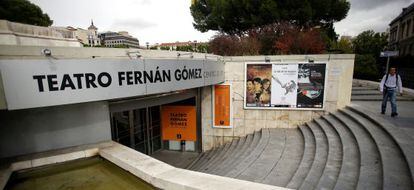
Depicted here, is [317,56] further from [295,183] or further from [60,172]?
[60,172]

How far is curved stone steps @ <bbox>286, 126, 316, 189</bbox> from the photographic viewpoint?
498cm

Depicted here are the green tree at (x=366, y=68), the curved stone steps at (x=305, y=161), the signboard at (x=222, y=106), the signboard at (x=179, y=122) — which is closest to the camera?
the curved stone steps at (x=305, y=161)

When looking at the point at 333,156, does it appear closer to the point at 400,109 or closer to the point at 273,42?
the point at 400,109

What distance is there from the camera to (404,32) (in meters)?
35.3

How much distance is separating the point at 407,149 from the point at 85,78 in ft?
23.2

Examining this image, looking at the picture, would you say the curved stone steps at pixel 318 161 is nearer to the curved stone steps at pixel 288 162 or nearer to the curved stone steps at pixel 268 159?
the curved stone steps at pixel 288 162

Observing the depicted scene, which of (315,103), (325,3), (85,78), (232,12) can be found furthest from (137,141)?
(325,3)

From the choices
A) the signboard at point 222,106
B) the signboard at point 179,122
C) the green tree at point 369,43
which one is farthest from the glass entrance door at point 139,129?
the green tree at point 369,43

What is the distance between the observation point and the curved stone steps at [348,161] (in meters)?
4.28

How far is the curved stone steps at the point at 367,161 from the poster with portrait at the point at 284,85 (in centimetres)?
280

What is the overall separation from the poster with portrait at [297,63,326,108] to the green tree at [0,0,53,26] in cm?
2896

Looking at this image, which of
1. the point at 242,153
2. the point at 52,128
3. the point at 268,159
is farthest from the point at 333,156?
the point at 52,128

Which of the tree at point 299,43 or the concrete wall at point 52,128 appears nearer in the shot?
the concrete wall at point 52,128

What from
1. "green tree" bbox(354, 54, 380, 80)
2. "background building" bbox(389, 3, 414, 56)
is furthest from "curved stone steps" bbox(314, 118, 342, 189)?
"background building" bbox(389, 3, 414, 56)
